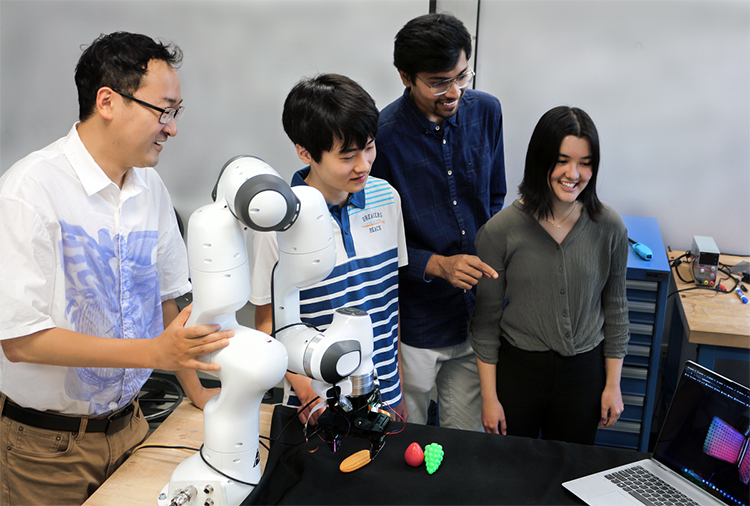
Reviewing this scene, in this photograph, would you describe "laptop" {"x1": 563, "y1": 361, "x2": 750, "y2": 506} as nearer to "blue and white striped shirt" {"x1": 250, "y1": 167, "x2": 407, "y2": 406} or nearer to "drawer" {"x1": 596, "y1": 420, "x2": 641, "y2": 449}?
"blue and white striped shirt" {"x1": 250, "y1": 167, "x2": 407, "y2": 406}

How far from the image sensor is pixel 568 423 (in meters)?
1.61

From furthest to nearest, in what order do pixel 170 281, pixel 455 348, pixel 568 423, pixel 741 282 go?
pixel 741 282, pixel 455 348, pixel 568 423, pixel 170 281

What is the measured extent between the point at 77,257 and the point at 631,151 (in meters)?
2.35

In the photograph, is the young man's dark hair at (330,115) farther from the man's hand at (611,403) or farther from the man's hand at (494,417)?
the man's hand at (611,403)

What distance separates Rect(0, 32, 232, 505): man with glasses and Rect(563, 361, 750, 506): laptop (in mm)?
948

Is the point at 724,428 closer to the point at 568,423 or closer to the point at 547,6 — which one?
the point at 568,423

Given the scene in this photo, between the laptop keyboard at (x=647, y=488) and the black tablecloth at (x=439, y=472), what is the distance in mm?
37

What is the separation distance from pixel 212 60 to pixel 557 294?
2039 mm

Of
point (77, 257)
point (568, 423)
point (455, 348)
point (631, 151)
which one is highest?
point (631, 151)

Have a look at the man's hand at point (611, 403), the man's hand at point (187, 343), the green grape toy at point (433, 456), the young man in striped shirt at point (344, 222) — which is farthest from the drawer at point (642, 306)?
the man's hand at point (187, 343)

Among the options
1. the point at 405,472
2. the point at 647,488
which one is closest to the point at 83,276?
the point at 405,472

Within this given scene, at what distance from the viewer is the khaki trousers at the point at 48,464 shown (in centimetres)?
123

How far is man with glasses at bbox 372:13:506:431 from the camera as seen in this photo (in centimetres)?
164

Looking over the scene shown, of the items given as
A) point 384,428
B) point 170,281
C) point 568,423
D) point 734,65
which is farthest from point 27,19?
point 734,65
